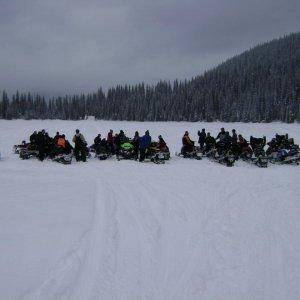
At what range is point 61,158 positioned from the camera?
2005cm

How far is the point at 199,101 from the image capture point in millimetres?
114125

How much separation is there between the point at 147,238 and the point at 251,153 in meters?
13.8

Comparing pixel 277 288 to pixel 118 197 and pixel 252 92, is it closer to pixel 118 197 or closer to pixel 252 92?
pixel 118 197

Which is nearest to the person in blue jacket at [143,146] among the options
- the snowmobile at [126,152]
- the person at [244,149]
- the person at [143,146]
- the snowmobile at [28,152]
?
the person at [143,146]

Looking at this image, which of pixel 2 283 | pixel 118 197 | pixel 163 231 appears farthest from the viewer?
pixel 118 197

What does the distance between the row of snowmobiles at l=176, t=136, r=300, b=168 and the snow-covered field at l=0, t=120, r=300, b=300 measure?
5082 mm

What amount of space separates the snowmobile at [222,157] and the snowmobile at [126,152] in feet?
13.7

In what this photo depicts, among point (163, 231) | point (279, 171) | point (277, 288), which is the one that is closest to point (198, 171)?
point (279, 171)

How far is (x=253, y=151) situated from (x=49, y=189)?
12.2 meters

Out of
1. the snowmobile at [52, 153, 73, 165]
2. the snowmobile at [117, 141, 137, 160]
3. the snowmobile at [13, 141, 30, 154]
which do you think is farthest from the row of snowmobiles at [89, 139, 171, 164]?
the snowmobile at [13, 141, 30, 154]

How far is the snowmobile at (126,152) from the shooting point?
21.2 metres

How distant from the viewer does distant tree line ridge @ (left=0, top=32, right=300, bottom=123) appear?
109250 mm

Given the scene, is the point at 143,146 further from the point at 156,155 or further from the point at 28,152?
the point at 28,152

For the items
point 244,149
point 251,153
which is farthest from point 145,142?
point 251,153
